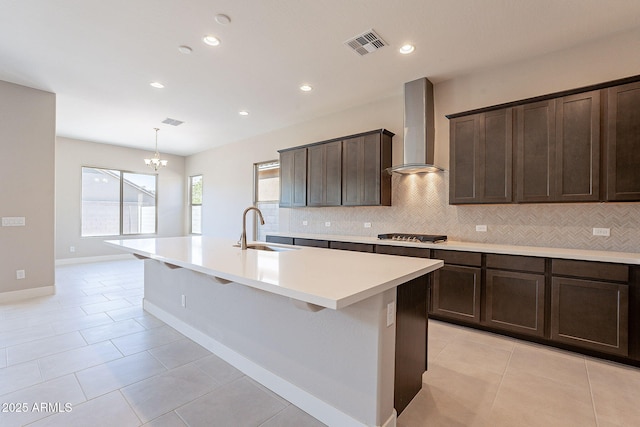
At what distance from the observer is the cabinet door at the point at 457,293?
3.09m

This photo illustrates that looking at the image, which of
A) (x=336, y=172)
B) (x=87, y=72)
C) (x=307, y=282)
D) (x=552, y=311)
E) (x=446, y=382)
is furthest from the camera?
(x=336, y=172)

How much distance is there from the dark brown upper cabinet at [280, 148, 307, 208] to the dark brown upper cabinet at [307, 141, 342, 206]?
11 centimetres

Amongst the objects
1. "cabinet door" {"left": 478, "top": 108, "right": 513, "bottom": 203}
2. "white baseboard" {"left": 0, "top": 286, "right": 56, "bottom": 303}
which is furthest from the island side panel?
"white baseboard" {"left": 0, "top": 286, "right": 56, "bottom": 303}

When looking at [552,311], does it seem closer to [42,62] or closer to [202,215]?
[42,62]

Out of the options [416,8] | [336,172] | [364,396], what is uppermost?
[416,8]

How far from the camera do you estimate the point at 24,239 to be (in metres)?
4.14

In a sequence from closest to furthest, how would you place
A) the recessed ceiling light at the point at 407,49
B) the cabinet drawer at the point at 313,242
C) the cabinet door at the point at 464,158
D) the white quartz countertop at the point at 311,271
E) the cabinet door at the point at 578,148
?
the white quartz countertop at the point at 311,271 → the cabinet door at the point at 578,148 → the recessed ceiling light at the point at 407,49 → the cabinet door at the point at 464,158 → the cabinet drawer at the point at 313,242

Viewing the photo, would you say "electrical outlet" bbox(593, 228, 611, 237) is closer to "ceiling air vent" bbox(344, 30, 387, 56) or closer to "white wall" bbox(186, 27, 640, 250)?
"white wall" bbox(186, 27, 640, 250)

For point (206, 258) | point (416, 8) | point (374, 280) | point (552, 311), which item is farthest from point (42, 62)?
point (552, 311)

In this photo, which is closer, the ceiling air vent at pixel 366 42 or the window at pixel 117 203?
the ceiling air vent at pixel 366 42

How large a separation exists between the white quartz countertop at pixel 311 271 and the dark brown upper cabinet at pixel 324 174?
2.34m

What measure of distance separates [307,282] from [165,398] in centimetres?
147

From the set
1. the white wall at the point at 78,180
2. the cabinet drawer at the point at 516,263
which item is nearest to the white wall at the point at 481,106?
the cabinet drawer at the point at 516,263

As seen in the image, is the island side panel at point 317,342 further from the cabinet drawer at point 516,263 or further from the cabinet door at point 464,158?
the cabinet door at point 464,158
